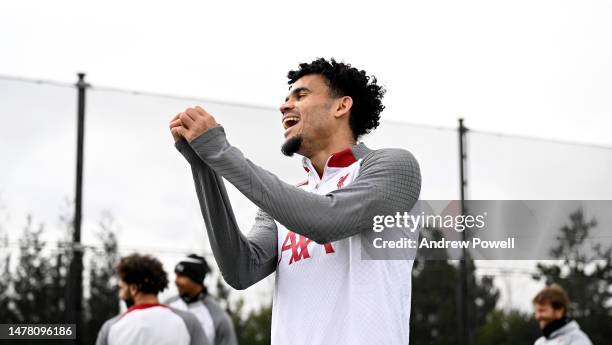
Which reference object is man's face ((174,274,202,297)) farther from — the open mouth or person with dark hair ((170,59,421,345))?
the open mouth

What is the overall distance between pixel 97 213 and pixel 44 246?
0.40 m

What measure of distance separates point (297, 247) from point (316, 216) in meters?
0.32

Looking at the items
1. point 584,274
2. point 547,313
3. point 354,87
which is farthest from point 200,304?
point 354,87

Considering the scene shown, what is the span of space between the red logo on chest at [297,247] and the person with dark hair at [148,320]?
2.47 meters

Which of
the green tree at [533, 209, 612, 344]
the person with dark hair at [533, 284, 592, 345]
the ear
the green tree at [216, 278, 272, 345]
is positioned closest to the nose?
the ear

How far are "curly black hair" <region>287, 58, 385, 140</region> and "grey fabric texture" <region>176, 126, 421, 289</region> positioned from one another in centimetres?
22

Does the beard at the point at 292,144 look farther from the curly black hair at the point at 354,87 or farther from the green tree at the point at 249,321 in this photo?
the green tree at the point at 249,321

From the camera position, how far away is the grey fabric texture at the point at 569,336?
6.38 meters

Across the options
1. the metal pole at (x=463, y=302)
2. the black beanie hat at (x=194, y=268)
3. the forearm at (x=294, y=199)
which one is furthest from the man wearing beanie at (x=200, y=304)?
the forearm at (x=294, y=199)

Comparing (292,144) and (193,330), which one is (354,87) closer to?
(292,144)

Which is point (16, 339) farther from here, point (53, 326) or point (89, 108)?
point (89, 108)

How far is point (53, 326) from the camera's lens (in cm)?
629

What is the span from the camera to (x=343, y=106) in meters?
2.73

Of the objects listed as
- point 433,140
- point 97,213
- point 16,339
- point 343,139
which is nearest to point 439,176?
point 433,140
